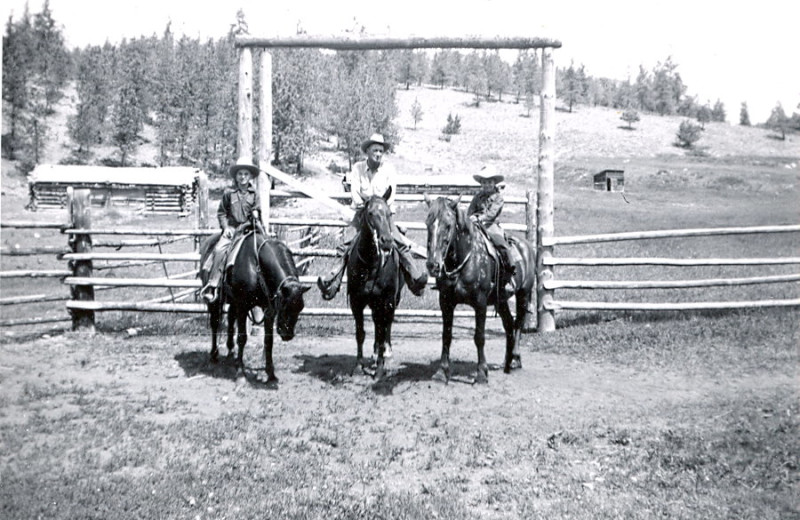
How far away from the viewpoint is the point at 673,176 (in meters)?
52.8

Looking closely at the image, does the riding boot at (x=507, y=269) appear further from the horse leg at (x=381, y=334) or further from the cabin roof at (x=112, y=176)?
the cabin roof at (x=112, y=176)

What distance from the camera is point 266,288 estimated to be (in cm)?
788

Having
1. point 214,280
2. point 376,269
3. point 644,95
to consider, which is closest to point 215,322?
point 214,280

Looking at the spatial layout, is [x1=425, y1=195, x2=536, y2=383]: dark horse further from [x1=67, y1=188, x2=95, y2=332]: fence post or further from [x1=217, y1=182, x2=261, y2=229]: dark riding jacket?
[x1=67, y1=188, x2=95, y2=332]: fence post

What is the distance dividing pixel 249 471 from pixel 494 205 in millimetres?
5072

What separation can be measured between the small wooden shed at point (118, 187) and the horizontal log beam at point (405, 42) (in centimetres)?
3364

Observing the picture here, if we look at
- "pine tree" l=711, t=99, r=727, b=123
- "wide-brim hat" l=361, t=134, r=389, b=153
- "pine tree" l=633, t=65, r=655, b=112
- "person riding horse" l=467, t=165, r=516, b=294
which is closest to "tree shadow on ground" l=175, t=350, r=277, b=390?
"wide-brim hat" l=361, t=134, r=389, b=153

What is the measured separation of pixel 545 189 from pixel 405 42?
11.0 feet

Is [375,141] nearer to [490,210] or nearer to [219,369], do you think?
[490,210]

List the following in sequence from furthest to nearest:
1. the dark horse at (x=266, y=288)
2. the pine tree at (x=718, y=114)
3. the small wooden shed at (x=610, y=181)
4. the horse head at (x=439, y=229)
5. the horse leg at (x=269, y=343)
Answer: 1. the pine tree at (x=718, y=114)
2. the small wooden shed at (x=610, y=181)
3. the horse leg at (x=269, y=343)
4. the dark horse at (x=266, y=288)
5. the horse head at (x=439, y=229)

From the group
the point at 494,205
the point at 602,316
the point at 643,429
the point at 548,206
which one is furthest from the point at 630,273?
the point at 643,429

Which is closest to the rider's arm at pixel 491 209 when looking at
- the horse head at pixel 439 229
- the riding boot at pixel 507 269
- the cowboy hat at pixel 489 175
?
the cowboy hat at pixel 489 175

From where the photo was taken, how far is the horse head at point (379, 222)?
7.39 meters

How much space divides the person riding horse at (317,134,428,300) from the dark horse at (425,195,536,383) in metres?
0.37
